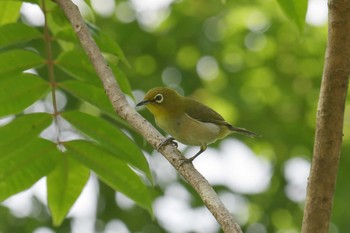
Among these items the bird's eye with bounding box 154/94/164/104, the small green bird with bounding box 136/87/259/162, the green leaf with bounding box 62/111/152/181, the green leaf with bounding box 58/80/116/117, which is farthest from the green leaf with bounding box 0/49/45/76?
the bird's eye with bounding box 154/94/164/104

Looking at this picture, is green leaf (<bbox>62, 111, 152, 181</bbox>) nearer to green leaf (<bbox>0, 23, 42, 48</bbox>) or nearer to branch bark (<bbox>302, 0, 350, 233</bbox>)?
green leaf (<bbox>0, 23, 42, 48</bbox>)

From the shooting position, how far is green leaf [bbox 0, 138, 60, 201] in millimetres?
3307

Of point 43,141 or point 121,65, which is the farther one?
point 121,65

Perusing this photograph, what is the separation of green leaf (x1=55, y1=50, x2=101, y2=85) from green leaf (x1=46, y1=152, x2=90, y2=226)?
427mm

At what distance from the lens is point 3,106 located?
→ 3.38 m

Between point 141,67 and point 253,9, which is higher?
point 253,9

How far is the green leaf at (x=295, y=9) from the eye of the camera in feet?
9.51

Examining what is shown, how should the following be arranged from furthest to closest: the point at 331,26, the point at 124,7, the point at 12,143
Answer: the point at 124,7, the point at 12,143, the point at 331,26

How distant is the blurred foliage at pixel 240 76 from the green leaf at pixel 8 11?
299cm

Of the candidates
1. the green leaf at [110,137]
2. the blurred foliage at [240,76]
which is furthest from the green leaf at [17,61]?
the blurred foliage at [240,76]

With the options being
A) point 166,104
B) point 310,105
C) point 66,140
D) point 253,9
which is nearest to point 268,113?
point 310,105

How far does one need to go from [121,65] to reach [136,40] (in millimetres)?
598

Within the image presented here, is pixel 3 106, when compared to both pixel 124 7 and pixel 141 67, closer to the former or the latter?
pixel 141 67

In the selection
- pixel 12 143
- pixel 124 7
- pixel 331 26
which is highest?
pixel 124 7
